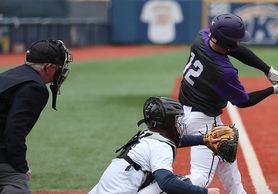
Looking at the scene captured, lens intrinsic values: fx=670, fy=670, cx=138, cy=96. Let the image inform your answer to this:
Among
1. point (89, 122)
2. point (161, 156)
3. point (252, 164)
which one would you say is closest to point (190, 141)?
point (161, 156)

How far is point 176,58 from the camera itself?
24.5 m

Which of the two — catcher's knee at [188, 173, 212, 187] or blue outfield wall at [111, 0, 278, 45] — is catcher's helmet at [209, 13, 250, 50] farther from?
blue outfield wall at [111, 0, 278, 45]

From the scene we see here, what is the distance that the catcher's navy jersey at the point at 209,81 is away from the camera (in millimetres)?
5207

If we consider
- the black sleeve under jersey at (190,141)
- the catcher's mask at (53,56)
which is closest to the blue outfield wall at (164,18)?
the black sleeve under jersey at (190,141)

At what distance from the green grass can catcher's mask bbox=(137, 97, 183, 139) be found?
241 cm

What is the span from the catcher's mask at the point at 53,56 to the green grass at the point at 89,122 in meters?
2.21

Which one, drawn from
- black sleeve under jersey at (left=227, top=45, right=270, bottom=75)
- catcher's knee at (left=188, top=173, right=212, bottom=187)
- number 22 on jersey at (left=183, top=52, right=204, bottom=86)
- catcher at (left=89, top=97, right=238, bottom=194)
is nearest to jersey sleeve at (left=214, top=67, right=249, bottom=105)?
number 22 on jersey at (left=183, top=52, right=204, bottom=86)

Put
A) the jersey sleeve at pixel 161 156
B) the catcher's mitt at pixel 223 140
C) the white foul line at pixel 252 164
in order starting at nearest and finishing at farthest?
the jersey sleeve at pixel 161 156 < the catcher's mitt at pixel 223 140 < the white foul line at pixel 252 164

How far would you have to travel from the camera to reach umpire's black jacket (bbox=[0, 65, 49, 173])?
4.22 metres

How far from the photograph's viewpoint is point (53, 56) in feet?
14.5

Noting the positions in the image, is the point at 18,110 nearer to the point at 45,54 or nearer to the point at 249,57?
the point at 45,54

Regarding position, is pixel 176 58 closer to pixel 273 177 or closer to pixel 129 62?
pixel 129 62

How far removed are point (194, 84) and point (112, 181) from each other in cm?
147

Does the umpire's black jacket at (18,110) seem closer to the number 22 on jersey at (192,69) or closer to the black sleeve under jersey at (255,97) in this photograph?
the number 22 on jersey at (192,69)
